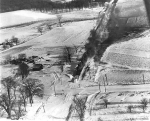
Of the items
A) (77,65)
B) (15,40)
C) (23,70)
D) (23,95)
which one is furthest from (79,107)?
(15,40)

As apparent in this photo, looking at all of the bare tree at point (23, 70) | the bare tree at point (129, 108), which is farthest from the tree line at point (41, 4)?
the bare tree at point (129, 108)

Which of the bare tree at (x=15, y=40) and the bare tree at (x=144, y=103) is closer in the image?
the bare tree at (x=144, y=103)

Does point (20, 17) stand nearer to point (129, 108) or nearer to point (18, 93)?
point (18, 93)

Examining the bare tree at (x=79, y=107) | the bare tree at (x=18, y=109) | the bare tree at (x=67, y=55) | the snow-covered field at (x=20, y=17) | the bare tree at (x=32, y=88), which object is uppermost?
the snow-covered field at (x=20, y=17)

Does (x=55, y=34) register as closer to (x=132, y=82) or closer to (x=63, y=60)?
(x=63, y=60)

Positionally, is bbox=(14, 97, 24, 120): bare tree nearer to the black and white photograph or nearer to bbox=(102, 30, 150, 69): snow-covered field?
the black and white photograph

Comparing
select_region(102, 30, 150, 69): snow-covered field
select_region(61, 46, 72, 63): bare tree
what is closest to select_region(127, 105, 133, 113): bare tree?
select_region(102, 30, 150, 69): snow-covered field

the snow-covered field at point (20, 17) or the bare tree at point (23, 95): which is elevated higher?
the snow-covered field at point (20, 17)

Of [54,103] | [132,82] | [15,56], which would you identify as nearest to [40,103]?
[54,103]

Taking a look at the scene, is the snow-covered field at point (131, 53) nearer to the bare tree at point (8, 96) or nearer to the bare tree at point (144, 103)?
the bare tree at point (144, 103)
